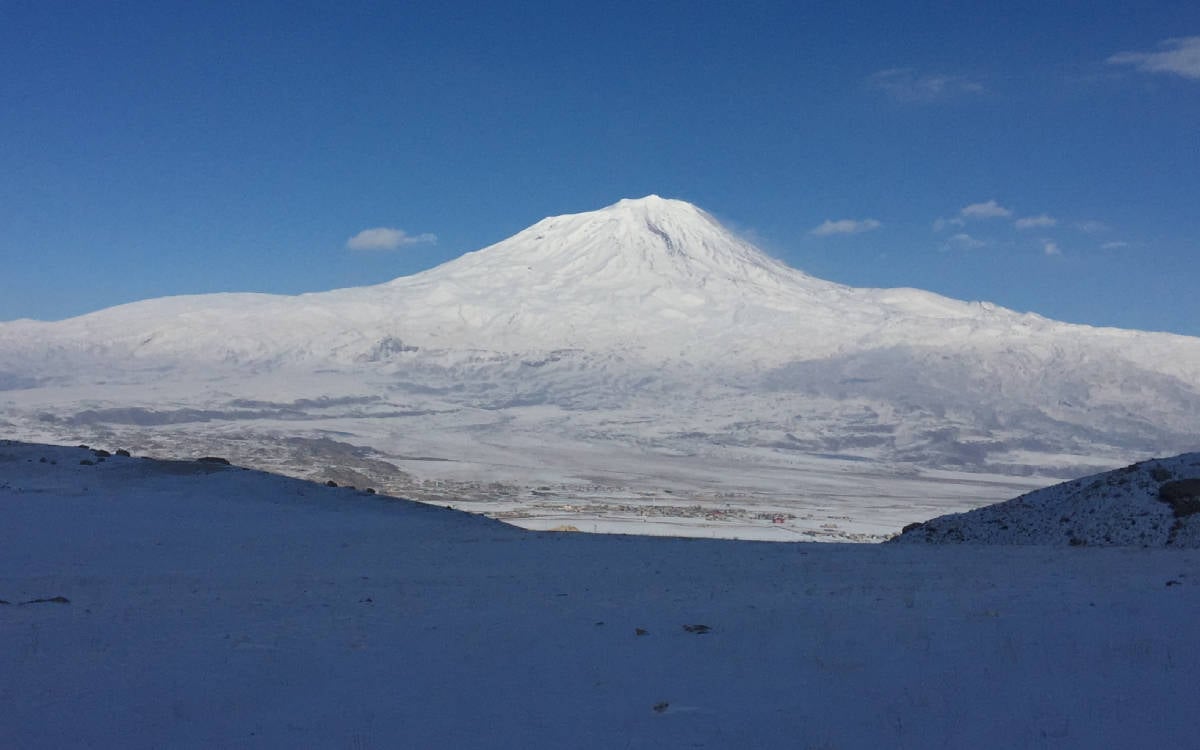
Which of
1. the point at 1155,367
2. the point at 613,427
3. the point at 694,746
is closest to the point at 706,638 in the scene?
the point at 694,746

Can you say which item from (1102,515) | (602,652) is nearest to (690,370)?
(1102,515)

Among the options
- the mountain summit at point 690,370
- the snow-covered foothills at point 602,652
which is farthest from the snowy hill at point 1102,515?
the mountain summit at point 690,370

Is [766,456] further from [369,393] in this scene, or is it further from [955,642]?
[955,642]

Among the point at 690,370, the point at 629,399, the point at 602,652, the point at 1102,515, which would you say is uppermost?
the point at 690,370

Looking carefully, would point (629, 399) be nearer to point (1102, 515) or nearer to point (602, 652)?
point (1102, 515)

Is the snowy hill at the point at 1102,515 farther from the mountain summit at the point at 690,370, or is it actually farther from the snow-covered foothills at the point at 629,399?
the mountain summit at the point at 690,370

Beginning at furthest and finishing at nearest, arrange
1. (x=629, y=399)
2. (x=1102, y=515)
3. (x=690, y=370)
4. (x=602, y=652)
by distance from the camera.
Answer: (x=690, y=370) → (x=629, y=399) → (x=1102, y=515) → (x=602, y=652)
